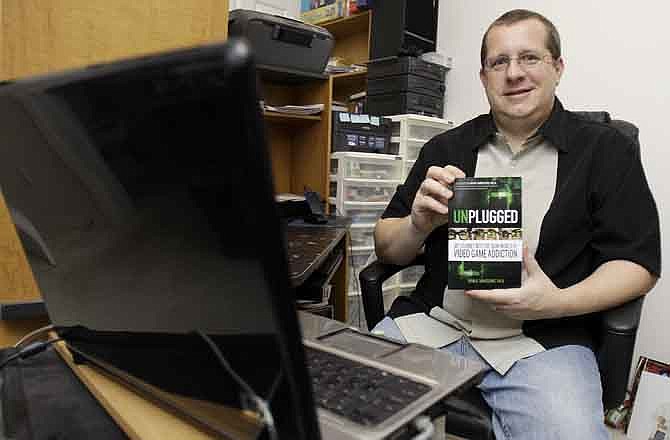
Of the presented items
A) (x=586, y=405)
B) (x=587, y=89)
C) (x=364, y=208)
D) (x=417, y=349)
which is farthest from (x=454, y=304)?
(x=587, y=89)

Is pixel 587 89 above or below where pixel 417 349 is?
above

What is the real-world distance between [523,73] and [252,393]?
1.04 meters

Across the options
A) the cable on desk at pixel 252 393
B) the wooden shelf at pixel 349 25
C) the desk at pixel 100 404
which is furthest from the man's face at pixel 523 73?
the wooden shelf at pixel 349 25

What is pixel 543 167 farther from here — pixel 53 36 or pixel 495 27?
pixel 53 36

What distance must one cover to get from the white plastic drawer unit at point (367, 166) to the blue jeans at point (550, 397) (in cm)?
135

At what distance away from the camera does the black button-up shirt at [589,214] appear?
102 centimetres

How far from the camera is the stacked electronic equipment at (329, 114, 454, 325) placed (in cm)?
219

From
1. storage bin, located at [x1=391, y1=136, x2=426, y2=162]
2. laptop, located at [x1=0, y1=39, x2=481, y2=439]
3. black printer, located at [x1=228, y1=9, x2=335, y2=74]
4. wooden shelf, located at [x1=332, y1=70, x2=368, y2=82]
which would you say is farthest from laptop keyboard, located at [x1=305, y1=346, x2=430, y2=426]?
wooden shelf, located at [x1=332, y1=70, x2=368, y2=82]

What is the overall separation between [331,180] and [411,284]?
A: 0.67m

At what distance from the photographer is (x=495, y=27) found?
45.6 inches

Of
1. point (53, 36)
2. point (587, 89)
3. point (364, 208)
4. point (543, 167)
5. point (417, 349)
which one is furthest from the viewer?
point (364, 208)

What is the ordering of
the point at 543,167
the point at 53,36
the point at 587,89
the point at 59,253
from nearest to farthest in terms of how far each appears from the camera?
the point at 59,253 → the point at 53,36 → the point at 543,167 → the point at 587,89

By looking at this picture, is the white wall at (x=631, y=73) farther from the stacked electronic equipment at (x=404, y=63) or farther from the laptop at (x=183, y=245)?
the laptop at (x=183, y=245)

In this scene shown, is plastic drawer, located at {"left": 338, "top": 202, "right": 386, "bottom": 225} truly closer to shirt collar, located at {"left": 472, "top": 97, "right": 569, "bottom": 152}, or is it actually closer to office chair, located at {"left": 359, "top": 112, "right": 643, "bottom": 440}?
shirt collar, located at {"left": 472, "top": 97, "right": 569, "bottom": 152}
